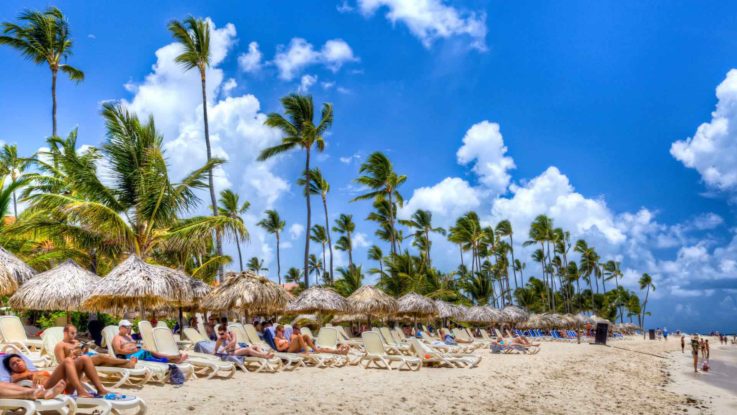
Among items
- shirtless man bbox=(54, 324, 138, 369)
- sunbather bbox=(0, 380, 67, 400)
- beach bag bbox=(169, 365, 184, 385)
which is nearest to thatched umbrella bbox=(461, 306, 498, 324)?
beach bag bbox=(169, 365, 184, 385)

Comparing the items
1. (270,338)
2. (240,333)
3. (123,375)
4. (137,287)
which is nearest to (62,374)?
(123,375)

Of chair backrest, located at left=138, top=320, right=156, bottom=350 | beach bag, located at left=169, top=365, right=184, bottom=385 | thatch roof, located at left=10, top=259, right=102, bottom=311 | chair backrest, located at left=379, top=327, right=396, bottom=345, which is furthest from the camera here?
chair backrest, located at left=379, top=327, right=396, bottom=345

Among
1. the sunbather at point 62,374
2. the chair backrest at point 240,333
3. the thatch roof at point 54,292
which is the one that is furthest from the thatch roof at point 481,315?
the sunbather at point 62,374

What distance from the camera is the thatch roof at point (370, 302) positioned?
67.1 feet

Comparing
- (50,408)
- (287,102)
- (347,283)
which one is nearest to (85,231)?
(50,408)

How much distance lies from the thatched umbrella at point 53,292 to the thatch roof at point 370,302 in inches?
379

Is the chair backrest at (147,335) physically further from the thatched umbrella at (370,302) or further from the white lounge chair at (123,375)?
the thatched umbrella at (370,302)

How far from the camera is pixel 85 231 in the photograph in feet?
47.8

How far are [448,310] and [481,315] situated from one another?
4.80 metres

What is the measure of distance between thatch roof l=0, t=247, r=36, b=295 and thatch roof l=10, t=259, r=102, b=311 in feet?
0.91

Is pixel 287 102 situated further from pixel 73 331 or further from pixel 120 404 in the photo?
pixel 120 404

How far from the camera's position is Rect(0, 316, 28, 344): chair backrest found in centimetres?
944

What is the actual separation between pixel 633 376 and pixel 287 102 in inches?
723

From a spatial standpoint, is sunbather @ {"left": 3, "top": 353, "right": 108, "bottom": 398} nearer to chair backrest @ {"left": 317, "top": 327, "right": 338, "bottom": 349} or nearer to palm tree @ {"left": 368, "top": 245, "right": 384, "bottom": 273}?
chair backrest @ {"left": 317, "top": 327, "right": 338, "bottom": 349}
